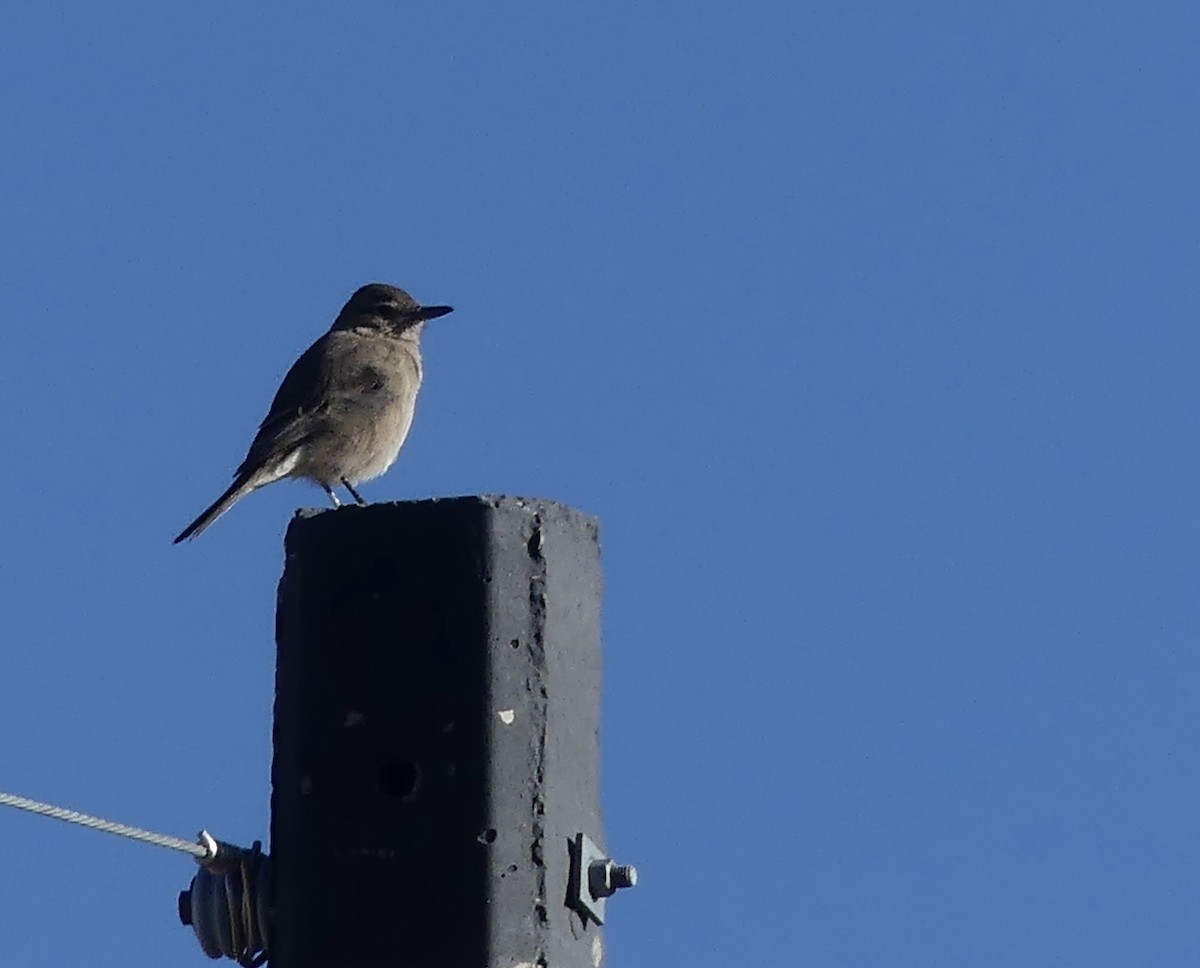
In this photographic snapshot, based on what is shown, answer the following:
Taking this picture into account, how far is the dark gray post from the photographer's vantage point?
15.6ft

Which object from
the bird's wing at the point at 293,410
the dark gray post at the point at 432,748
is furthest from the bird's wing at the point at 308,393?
the dark gray post at the point at 432,748

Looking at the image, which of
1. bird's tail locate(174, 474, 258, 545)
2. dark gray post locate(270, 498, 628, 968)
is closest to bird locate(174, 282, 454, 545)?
bird's tail locate(174, 474, 258, 545)

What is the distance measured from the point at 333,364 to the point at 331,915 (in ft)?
22.7

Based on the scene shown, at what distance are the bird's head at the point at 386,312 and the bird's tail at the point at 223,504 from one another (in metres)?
1.77

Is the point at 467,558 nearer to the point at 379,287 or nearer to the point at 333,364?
the point at 333,364

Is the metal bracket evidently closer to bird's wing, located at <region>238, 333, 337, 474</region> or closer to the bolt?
the bolt

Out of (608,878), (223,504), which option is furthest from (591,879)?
(223,504)

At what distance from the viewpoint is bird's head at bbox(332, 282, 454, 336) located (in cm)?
1253

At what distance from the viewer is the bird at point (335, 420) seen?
1096cm

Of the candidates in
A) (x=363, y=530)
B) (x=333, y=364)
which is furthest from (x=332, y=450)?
(x=363, y=530)

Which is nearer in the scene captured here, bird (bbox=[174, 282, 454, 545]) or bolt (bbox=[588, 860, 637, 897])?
bolt (bbox=[588, 860, 637, 897])

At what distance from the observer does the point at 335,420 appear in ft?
36.4

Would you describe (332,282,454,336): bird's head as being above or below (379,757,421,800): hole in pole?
above

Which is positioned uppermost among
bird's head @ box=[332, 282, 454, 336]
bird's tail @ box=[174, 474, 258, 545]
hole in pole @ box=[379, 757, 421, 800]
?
bird's head @ box=[332, 282, 454, 336]
